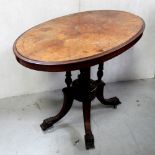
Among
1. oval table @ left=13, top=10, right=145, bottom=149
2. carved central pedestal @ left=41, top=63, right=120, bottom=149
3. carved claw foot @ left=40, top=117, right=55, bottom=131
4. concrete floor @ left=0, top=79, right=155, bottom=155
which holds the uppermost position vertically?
oval table @ left=13, top=10, right=145, bottom=149

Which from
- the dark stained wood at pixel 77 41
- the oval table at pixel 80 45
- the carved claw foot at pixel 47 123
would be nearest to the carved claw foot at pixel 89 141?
the oval table at pixel 80 45

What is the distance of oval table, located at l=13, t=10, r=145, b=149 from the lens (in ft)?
3.51

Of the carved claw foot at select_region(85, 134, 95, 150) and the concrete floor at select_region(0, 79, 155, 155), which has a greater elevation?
the carved claw foot at select_region(85, 134, 95, 150)

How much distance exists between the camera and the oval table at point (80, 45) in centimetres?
107

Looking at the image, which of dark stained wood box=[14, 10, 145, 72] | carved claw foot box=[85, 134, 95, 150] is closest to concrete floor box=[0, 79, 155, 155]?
carved claw foot box=[85, 134, 95, 150]

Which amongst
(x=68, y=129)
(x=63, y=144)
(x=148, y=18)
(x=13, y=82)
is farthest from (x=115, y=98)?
(x=13, y=82)

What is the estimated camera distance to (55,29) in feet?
4.55

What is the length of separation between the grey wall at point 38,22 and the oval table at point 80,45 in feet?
0.85

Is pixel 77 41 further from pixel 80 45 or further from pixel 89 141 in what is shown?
pixel 89 141

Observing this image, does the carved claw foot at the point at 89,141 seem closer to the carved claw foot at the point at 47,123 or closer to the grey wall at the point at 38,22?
the carved claw foot at the point at 47,123

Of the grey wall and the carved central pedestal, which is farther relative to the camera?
the grey wall

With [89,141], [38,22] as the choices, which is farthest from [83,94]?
[38,22]

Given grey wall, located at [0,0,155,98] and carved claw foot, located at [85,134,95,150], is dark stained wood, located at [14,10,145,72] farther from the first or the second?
carved claw foot, located at [85,134,95,150]

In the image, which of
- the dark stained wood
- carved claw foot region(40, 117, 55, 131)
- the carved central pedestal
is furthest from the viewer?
carved claw foot region(40, 117, 55, 131)
